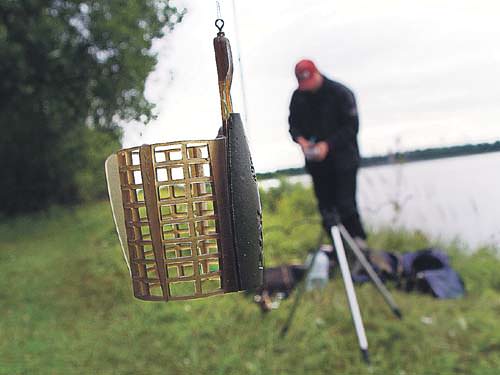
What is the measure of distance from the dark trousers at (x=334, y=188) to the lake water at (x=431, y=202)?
0.38 ft

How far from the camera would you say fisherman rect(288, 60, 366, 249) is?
168cm

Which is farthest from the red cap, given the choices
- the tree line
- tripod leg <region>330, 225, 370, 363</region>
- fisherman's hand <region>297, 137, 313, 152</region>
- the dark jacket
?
tripod leg <region>330, 225, 370, 363</region>

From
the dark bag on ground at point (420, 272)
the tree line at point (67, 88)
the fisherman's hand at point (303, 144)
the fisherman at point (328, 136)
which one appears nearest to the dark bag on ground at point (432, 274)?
the dark bag on ground at point (420, 272)

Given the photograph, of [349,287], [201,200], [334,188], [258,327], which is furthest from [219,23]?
[258,327]

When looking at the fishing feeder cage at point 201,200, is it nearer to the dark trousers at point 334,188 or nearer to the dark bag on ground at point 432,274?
the dark trousers at point 334,188

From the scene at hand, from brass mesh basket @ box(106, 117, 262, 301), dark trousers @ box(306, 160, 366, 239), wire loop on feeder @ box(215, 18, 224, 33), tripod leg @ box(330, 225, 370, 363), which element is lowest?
tripod leg @ box(330, 225, 370, 363)

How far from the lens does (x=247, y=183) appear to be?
0.62 m

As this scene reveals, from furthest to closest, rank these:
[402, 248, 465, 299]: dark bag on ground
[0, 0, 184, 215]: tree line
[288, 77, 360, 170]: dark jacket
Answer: [402, 248, 465, 299]: dark bag on ground, [288, 77, 360, 170]: dark jacket, [0, 0, 184, 215]: tree line

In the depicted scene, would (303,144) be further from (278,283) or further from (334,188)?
(278,283)

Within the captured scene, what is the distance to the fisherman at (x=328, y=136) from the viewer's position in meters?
1.68

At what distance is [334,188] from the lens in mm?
2754

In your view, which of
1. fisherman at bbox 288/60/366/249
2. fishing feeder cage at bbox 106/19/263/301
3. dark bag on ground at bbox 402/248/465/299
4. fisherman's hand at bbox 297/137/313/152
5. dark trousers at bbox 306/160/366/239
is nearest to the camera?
fishing feeder cage at bbox 106/19/263/301

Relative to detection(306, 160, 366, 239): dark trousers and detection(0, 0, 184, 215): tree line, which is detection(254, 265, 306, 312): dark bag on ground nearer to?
detection(306, 160, 366, 239): dark trousers

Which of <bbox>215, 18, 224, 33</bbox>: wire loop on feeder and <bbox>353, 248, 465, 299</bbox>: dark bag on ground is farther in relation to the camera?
<bbox>353, 248, 465, 299</bbox>: dark bag on ground
